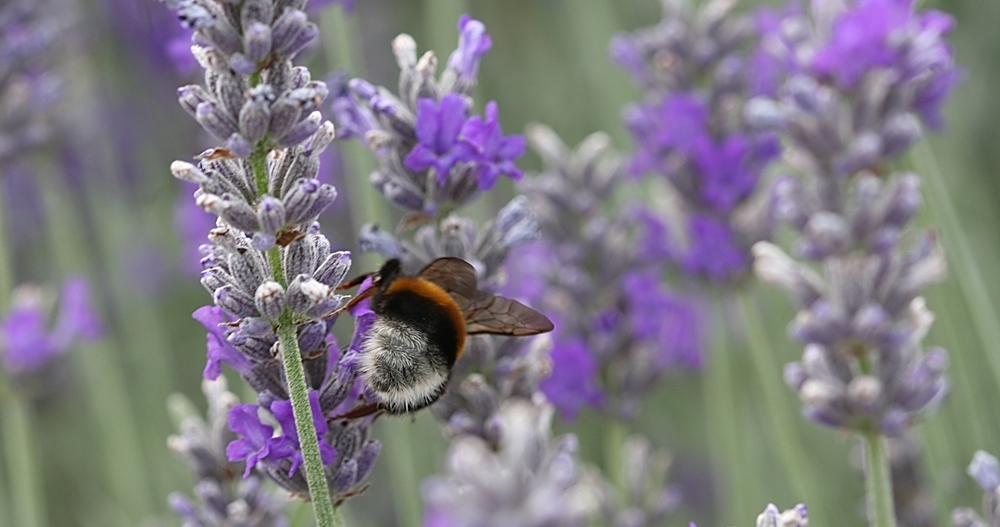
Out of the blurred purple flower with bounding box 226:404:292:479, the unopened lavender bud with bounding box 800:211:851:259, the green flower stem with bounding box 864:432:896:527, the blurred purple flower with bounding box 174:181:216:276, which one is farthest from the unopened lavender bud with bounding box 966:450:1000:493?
the blurred purple flower with bounding box 174:181:216:276

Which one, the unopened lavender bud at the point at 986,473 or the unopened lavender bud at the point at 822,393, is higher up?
the unopened lavender bud at the point at 822,393

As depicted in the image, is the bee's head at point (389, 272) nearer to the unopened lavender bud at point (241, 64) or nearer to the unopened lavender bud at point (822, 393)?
the unopened lavender bud at point (241, 64)

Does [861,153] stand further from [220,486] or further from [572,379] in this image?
[220,486]

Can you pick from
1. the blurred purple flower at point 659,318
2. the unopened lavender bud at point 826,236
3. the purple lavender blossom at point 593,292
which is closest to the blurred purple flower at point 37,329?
the purple lavender blossom at point 593,292

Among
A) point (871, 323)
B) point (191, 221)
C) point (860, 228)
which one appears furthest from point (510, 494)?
point (191, 221)

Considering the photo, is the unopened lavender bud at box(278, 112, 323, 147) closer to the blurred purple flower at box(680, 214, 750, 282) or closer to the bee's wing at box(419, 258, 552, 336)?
the bee's wing at box(419, 258, 552, 336)

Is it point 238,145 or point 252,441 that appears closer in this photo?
point 238,145

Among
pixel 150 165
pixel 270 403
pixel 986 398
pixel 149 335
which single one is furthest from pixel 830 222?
pixel 150 165
